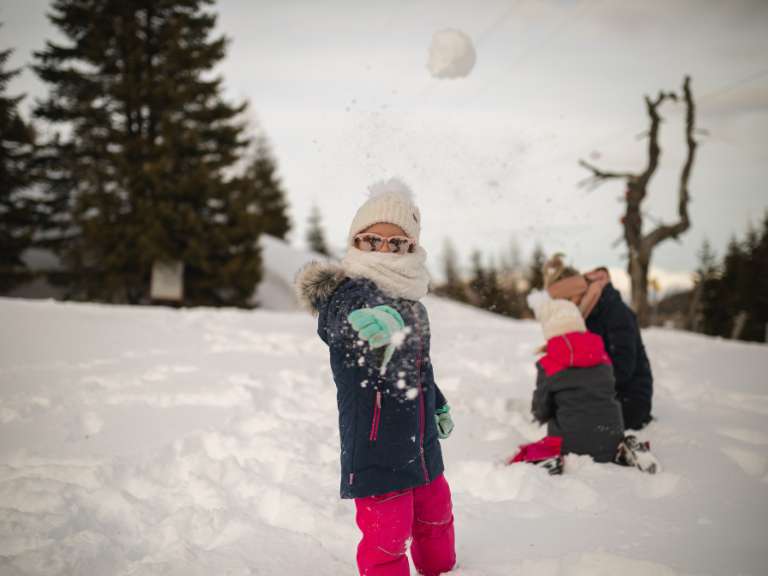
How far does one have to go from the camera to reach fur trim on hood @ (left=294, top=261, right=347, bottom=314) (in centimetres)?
207

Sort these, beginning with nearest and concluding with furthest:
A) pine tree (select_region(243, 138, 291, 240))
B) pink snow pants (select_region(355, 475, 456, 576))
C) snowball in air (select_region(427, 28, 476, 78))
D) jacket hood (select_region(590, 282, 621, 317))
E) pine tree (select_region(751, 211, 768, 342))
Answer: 1. pink snow pants (select_region(355, 475, 456, 576))
2. snowball in air (select_region(427, 28, 476, 78))
3. jacket hood (select_region(590, 282, 621, 317))
4. pine tree (select_region(751, 211, 768, 342))
5. pine tree (select_region(243, 138, 291, 240))

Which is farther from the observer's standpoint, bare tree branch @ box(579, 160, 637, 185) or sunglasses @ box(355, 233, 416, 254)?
bare tree branch @ box(579, 160, 637, 185)

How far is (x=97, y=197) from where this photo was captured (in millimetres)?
15211

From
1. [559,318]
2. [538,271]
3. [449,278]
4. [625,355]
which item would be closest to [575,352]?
[559,318]

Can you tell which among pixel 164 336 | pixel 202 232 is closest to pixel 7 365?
pixel 164 336

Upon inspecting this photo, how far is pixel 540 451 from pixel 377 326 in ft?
6.98

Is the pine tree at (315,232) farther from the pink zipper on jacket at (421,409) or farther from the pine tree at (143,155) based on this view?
the pink zipper on jacket at (421,409)

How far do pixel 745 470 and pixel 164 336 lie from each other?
6.83m

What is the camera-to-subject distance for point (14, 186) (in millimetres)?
16188

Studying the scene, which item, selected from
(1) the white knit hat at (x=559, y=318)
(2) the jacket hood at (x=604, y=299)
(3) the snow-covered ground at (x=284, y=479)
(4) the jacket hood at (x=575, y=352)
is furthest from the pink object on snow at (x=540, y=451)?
(2) the jacket hood at (x=604, y=299)

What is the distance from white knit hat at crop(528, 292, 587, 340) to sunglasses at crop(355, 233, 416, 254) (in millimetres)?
1787

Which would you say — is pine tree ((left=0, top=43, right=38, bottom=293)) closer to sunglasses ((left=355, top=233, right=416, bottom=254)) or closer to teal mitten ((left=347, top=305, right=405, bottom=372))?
sunglasses ((left=355, top=233, right=416, bottom=254))

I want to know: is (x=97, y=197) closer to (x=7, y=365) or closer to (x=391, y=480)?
(x=7, y=365)

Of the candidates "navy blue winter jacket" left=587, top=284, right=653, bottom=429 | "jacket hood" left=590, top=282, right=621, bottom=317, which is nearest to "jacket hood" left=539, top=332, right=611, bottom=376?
"navy blue winter jacket" left=587, top=284, right=653, bottom=429
